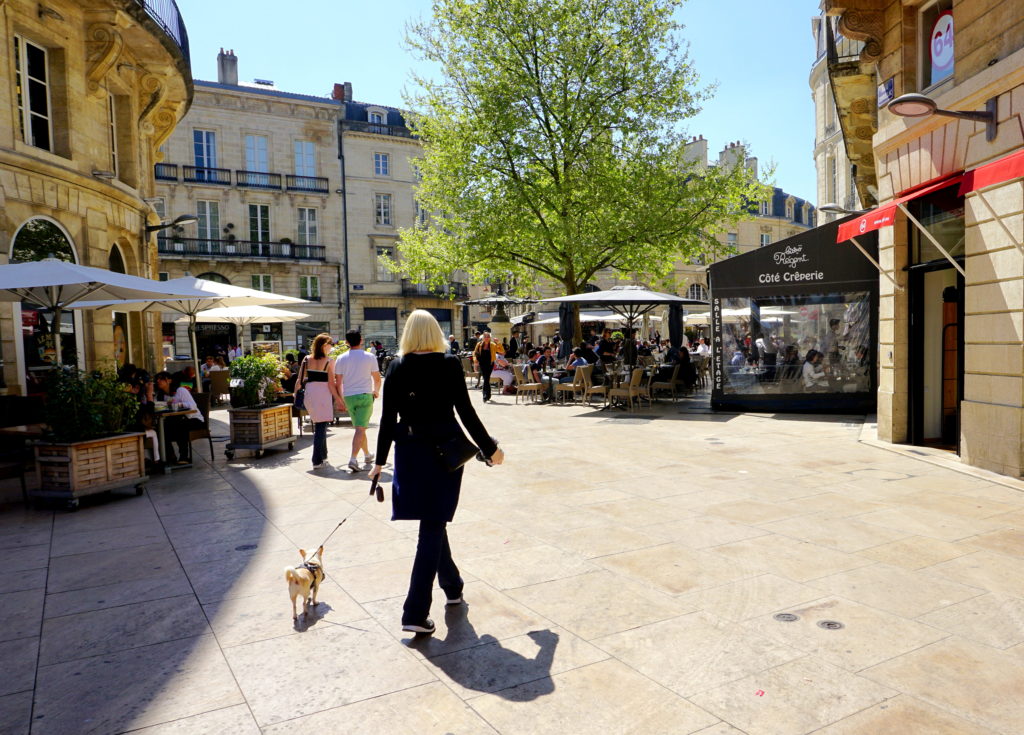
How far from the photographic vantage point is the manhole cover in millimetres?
3558

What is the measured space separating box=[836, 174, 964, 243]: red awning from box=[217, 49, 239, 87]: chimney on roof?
35815 millimetres

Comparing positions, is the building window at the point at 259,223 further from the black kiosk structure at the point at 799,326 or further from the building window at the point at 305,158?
the black kiosk structure at the point at 799,326

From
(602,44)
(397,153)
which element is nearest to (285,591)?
(602,44)

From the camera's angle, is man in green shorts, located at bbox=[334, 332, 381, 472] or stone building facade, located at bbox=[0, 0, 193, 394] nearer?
man in green shorts, located at bbox=[334, 332, 381, 472]

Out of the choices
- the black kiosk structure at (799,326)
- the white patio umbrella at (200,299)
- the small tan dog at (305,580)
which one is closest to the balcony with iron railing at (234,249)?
the white patio umbrella at (200,299)

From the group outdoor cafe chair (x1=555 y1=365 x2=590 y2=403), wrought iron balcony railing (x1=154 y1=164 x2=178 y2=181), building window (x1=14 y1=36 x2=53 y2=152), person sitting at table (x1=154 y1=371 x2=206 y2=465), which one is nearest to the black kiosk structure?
outdoor cafe chair (x1=555 y1=365 x2=590 y2=403)

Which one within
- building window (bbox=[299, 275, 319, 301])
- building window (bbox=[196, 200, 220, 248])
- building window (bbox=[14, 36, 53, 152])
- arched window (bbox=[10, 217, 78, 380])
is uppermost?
building window (bbox=[196, 200, 220, 248])

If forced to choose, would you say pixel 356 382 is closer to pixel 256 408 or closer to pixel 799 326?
pixel 256 408

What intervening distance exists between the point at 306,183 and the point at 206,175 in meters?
4.79

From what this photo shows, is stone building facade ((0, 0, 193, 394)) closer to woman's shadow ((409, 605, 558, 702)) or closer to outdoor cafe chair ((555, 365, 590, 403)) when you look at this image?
Answer: woman's shadow ((409, 605, 558, 702))

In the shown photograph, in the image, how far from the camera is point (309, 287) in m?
36.8

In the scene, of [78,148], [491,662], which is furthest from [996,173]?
[78,148]

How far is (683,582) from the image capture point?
13.9 ft

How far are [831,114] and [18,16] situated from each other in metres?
31.1
